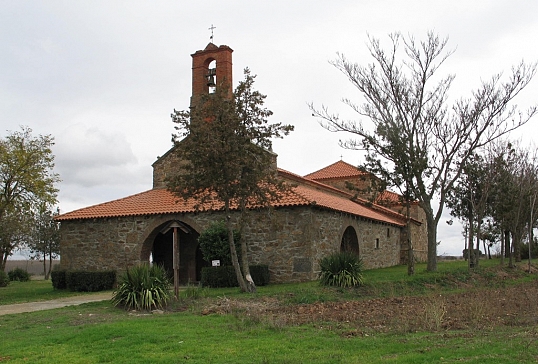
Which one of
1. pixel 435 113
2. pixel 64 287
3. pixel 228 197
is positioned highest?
pixel 435 113

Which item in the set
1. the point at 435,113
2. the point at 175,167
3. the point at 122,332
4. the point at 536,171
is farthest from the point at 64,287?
the point at 536,171

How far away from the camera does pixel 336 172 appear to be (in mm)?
39469

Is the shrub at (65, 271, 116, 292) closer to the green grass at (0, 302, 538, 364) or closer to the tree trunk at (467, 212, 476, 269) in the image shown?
the green grass at (0, 302, 538, 364)

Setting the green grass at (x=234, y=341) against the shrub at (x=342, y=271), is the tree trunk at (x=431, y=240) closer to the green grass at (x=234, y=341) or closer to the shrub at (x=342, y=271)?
the shrub at (x=342, y=271)

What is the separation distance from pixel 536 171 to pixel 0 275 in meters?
27.8

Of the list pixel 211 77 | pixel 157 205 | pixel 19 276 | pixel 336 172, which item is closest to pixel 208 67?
pixel 211 77

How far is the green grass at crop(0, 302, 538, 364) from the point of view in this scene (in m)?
7.28

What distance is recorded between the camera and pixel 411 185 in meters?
20.9

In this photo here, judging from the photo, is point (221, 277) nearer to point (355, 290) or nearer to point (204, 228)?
point (204, 228)

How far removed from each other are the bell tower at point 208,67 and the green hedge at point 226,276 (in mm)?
8692

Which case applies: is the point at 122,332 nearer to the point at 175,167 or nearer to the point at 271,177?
the point at 271,177

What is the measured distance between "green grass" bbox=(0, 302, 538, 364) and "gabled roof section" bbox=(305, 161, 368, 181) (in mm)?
28139

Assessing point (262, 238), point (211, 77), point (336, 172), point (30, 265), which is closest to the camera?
point (262, 238)

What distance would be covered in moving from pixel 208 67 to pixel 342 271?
40.2ft
